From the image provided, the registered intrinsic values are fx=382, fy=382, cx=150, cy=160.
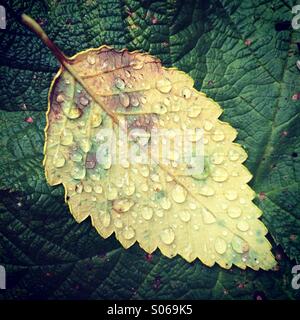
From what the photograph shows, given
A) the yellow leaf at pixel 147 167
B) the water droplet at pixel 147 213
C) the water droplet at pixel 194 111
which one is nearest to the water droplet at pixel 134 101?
the yellow leaf at pixel 147 167

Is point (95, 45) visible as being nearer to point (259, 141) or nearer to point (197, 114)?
point (197, 114)

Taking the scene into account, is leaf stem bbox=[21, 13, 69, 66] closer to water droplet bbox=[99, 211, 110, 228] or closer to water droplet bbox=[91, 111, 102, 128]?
water droplet bbox=[91, 111, 102, 128]

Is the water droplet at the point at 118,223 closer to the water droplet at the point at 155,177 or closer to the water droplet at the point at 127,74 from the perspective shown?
the water droplet at the point at 155,177

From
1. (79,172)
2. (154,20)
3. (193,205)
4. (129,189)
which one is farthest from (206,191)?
(154,20)

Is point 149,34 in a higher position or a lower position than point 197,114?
higher

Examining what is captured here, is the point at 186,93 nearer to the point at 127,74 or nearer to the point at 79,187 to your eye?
the point at 127,74
